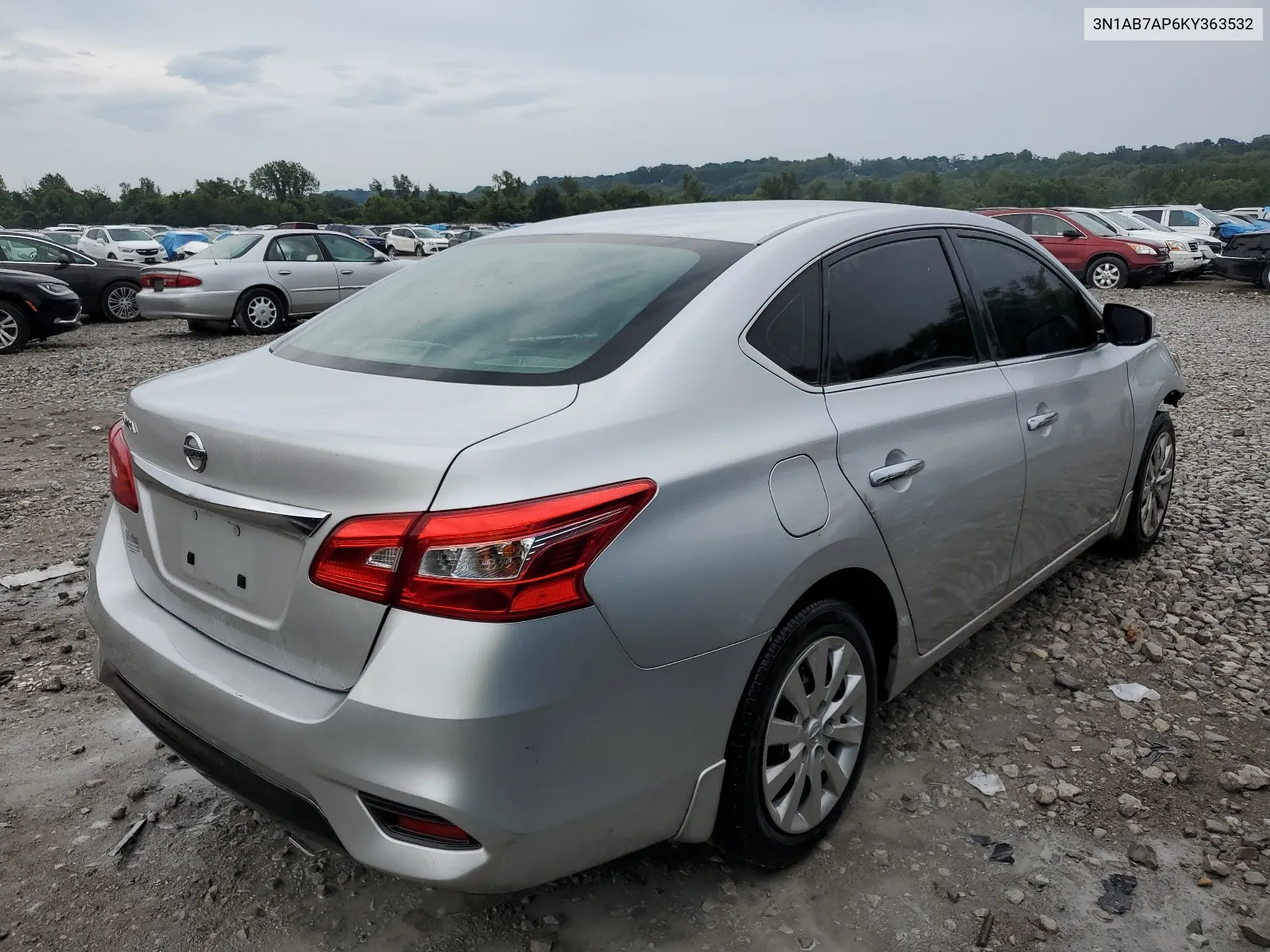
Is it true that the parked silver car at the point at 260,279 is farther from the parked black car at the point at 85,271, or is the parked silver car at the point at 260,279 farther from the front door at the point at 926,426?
the front door at the point at 926,426

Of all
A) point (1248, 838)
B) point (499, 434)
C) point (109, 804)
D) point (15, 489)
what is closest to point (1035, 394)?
point (1248, 838)

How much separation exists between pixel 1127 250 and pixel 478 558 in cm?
1958

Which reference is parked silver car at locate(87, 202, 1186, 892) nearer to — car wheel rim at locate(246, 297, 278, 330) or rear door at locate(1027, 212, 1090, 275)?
car wheel rim at locate(246, 297, 278, 330)

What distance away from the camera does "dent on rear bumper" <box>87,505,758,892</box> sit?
171 centimetres

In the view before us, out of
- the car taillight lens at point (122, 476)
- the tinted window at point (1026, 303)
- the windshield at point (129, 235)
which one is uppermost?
the tinted window at point (1026, 303)

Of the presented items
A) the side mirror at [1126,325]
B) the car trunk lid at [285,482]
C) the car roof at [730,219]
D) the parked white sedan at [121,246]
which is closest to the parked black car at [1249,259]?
the side mirror at [1126,325]

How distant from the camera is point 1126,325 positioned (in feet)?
12.9

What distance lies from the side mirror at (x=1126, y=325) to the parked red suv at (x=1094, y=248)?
1545 centimetres

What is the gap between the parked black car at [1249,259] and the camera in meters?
17.7

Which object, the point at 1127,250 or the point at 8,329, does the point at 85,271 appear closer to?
the point at 8,329

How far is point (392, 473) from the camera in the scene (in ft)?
5.80

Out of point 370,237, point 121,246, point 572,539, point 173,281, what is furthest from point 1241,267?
point 370,237

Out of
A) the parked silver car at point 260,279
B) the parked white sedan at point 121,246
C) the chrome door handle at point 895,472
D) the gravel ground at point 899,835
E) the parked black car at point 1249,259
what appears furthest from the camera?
the parked white sedan at point 121,246

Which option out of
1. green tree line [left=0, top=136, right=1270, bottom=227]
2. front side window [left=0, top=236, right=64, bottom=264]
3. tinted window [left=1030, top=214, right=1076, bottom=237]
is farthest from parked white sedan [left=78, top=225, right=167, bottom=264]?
green tree line [left=0, top=136, right=1270, bottom=227]
